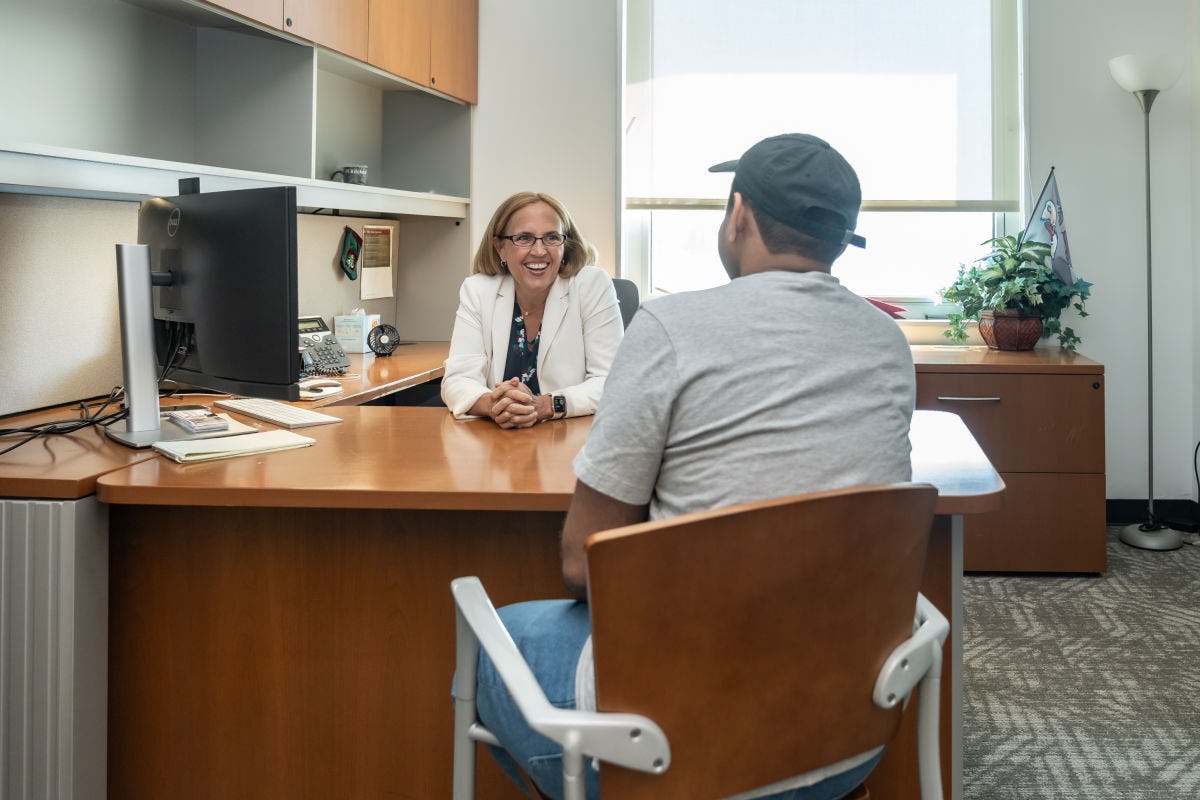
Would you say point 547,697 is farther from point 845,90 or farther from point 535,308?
point 845,90

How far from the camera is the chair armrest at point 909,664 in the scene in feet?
3.92

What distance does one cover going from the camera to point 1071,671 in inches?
116

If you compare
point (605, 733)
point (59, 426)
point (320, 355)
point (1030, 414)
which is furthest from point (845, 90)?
point (605, 733)

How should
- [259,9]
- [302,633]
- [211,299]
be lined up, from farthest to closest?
[259,9] → [211,299] → [302,633]

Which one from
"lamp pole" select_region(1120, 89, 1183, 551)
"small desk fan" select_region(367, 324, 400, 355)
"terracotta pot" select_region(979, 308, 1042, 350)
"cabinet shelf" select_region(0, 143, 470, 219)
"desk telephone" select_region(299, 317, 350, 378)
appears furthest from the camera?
"lamp pole" select_region(1120, 89, 1183, 551)

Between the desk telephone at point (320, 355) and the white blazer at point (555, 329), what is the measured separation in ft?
1.98

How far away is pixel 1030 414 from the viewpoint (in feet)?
12.3

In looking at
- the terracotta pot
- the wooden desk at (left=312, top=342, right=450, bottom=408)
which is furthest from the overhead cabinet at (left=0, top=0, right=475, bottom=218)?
the terracotta pot

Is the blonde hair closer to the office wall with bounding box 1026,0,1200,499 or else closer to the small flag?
the small flag

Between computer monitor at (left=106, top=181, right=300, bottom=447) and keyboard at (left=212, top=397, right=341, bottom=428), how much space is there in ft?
0.55

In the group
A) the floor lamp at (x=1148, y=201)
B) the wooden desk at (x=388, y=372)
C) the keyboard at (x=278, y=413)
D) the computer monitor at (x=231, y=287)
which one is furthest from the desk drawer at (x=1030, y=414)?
the computer monitor at (x=231, y=287)

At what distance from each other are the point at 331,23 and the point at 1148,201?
2.98m

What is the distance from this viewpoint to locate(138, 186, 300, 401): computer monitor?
77.9 inches

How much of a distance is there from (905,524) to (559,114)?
361cm
